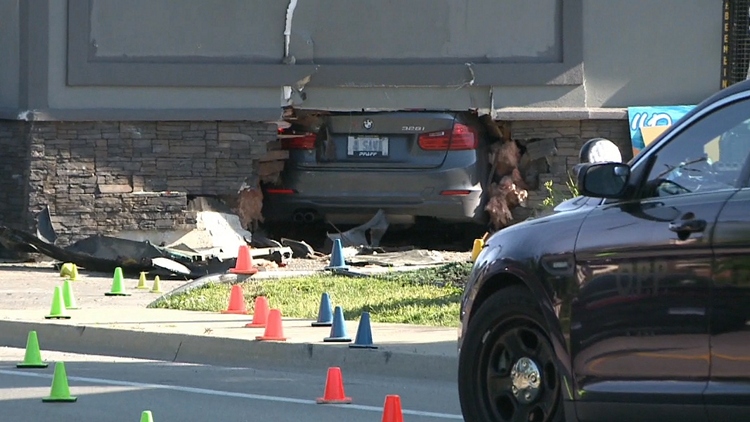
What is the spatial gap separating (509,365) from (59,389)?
2.92m

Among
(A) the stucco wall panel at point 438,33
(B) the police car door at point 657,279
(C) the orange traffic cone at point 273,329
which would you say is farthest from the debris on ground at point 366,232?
(B) the police car door at point 657,279

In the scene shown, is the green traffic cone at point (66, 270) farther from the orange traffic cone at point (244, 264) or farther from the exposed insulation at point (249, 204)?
the exposed insulation at point (249, 204)

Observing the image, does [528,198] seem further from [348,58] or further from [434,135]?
[348,58]

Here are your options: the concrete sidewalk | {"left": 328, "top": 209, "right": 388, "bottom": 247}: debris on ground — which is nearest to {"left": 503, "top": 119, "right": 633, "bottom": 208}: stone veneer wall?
{"left": 328, "top": 209, "right": 388, "bottom": 247}: debris on ground

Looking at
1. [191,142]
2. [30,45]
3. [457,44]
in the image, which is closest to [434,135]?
[457,44]

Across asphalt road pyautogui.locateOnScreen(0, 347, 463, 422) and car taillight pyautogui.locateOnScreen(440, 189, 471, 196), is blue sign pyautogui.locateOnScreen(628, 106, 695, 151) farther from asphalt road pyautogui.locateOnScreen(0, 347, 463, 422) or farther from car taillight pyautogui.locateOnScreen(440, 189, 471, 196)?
asphalt road pyautogui.locateOnScreen(0, 347, 463, 422)

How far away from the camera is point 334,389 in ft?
27.2

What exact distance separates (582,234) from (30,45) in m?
10.3

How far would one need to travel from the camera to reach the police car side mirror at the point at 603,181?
5996mm

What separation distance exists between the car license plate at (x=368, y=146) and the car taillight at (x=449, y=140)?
394 millimetres

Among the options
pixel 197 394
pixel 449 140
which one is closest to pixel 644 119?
pixel 449 140

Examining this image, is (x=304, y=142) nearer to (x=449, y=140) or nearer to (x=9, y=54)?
(x=449, y=140)

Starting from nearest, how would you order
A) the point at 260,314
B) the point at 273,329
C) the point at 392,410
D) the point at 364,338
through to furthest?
the point at 392,410, the point at 364,338, the point at 273,329, the point at 260,314

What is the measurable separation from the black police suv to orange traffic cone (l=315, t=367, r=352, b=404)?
1.58 m
